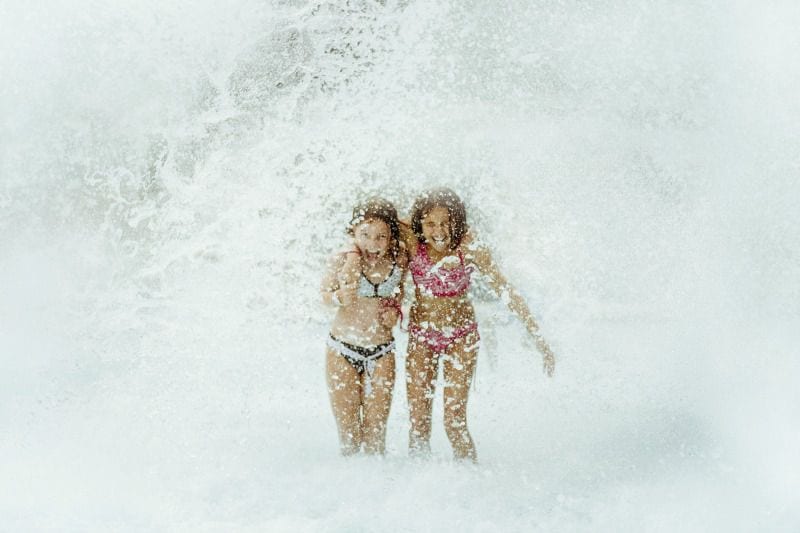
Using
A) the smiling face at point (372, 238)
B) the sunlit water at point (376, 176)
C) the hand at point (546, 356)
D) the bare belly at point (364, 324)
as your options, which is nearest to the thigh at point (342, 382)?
the bare belly at point (364, 324)

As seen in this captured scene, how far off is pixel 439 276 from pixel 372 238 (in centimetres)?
43

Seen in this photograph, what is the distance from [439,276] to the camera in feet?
12.6

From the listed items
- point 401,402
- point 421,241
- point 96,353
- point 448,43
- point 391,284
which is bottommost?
point 401,402

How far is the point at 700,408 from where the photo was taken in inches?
212

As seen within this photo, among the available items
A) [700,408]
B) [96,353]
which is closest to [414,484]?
[700,408]

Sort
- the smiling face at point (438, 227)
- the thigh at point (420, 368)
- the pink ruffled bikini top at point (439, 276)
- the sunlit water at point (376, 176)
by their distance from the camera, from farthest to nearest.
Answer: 1. the sunlit water at point (376, 176)
2. the thigh at point (420, 368)
3. the pink ruffled bikini top at point (439, 276)
4. the smiling face at point (438, 227)

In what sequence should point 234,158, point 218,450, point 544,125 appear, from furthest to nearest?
point 544,125 → point 234,158 → point 218,450

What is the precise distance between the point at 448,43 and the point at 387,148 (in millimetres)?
1698

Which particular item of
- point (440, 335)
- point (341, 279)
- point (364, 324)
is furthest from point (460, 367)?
point (341, 279)

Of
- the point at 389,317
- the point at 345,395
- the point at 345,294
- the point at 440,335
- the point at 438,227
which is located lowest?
the point at 345,395

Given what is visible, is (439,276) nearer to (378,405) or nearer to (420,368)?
(420,368)

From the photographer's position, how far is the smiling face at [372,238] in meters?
3.77

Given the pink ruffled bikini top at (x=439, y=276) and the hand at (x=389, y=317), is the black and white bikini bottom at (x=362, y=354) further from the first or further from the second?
the pink ruffled bikini top at (x=439, y=276)

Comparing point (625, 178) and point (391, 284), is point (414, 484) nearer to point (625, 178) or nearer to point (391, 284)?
point (391, 284)
